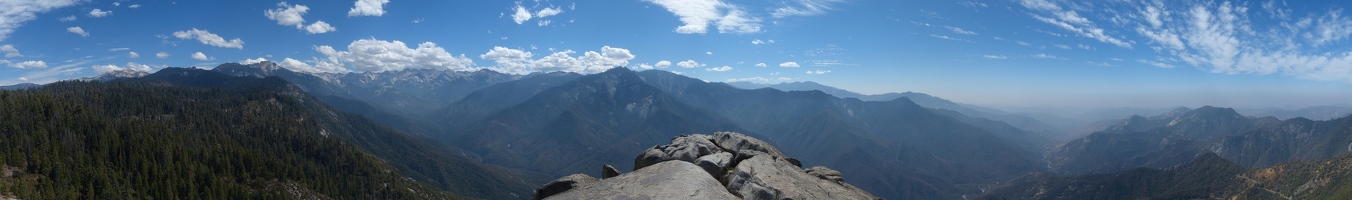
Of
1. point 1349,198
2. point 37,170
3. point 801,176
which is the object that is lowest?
point 1349,198

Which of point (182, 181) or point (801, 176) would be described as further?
point (182, 181)

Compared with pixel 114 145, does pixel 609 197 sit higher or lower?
higher

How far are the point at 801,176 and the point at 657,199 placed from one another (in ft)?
43.3

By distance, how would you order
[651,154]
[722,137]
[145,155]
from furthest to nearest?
[145,155] < [722,137] < [651,154]

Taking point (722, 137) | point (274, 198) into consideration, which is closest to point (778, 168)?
point (722, 137)

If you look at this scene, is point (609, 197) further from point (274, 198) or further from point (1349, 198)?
point (1349, 198)

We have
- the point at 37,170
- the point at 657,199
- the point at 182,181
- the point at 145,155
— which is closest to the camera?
the point at 657,199

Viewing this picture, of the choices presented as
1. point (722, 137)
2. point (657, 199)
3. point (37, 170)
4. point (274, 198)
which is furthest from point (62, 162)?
point (657, 199)

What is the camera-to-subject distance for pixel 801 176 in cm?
3538

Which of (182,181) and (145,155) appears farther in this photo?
(145,155)

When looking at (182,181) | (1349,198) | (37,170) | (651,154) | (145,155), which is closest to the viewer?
(651,154)

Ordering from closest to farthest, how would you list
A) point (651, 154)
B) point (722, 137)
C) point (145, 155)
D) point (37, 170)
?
1. point (651, 154)
2. point (722, 137)
3. point (37, 170)
4. point (145, 155)

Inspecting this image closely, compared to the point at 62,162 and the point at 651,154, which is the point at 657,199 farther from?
the point at 62,162

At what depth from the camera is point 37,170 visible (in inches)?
5699
